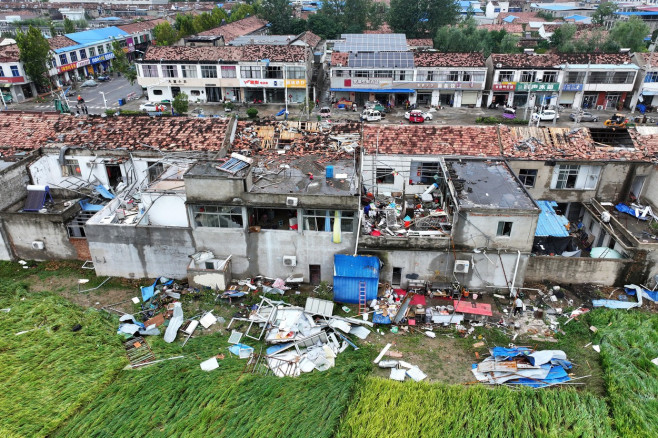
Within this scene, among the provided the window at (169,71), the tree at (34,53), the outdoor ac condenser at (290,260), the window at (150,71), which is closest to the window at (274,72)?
the window at (169,71)

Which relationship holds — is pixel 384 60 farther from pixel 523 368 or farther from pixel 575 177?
pixel 523 368

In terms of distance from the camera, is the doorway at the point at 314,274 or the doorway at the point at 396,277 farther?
the doorway at the point at 314,274

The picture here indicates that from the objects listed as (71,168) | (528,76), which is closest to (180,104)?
(71,168)

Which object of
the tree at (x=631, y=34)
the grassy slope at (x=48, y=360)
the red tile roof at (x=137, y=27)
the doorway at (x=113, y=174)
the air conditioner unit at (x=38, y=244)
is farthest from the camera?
the red tile roof at (x=137, y=27)

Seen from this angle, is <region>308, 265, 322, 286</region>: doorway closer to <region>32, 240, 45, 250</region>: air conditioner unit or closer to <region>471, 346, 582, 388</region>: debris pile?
<region>471, 346, 582, 388</region>: debris pile

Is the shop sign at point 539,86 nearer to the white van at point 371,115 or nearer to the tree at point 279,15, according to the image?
the white van at point 371,115

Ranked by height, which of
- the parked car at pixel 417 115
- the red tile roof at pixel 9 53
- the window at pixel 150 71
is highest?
the red tile roof at pixel 9 53

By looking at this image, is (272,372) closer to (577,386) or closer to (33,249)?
(577,386)
